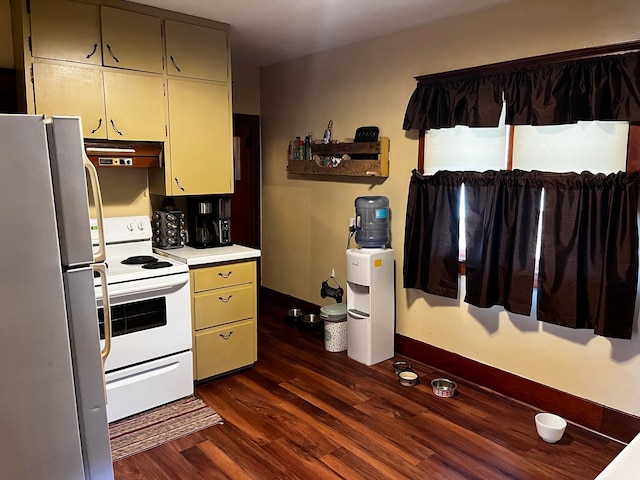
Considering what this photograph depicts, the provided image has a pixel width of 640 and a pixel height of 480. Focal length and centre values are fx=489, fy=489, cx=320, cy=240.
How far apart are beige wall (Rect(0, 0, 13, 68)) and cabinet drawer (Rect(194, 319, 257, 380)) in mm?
2157

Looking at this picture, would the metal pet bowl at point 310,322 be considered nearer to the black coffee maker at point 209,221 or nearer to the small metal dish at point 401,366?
the small metal dish at point 401,366

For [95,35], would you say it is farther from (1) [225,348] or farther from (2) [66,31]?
(1) [225,348]

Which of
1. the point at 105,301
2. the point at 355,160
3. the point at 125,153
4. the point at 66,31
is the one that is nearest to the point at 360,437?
the point at 105,301

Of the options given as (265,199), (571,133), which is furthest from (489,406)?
(265,199)

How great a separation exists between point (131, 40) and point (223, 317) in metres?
1.96

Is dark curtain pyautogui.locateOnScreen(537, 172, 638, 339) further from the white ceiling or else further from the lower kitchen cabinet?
the lower kitchen cabinet

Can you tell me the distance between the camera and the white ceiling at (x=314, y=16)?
3143mm

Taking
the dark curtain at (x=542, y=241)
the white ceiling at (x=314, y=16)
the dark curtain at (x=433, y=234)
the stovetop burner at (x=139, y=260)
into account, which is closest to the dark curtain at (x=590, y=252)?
the dark curtain at (x=542, y=241)

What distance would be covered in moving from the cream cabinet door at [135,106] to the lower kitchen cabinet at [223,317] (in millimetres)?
996

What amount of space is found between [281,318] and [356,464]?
8.21 ft

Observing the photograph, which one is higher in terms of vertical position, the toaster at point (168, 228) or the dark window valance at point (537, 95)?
the dark window valance at point (537, 95)

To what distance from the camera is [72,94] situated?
9.82 feet

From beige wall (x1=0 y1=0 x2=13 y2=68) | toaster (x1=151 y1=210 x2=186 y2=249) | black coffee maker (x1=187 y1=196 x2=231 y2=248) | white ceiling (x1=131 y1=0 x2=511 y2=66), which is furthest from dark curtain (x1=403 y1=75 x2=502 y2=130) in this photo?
beige wall (x1=0 y1=0 x2=13 y2=68)

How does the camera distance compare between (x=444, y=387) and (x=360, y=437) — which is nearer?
(x=360, y=437)
